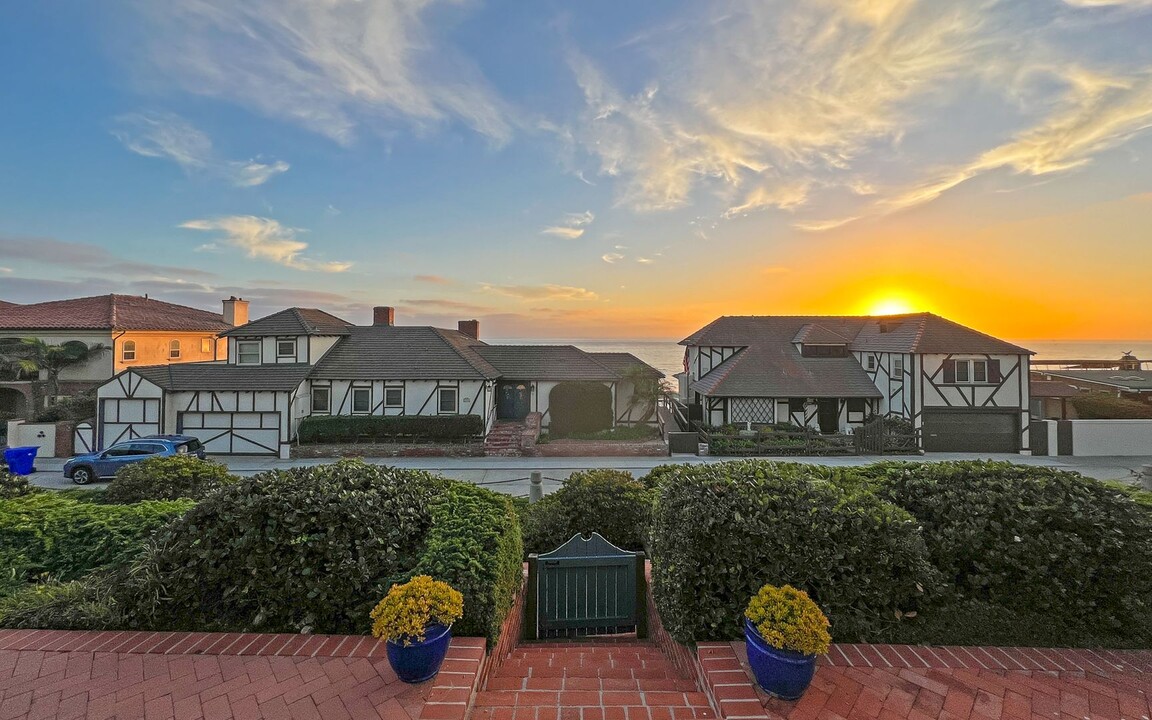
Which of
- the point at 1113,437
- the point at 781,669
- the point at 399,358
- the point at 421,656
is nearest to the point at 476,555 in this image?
the point at 421,656

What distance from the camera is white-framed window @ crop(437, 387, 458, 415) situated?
71.2 feet

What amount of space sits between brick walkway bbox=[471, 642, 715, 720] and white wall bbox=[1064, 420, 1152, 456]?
2463 centimetres

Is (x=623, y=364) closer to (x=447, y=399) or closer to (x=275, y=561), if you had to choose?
(x=447, y=399)

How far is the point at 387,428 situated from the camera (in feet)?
67.2

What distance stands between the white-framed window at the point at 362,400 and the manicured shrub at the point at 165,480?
41.9 ft

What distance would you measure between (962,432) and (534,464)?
18382 millimetres

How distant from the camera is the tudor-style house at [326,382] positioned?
19.9 metres

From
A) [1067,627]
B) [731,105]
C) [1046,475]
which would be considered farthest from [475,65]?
[1067,627]

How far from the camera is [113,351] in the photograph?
25766 millimetres

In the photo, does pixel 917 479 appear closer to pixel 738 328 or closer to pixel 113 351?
pixel 738 328

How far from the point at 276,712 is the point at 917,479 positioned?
21.3 feet

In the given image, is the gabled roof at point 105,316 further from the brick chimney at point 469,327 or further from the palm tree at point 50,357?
the brick chimney at point 469,327

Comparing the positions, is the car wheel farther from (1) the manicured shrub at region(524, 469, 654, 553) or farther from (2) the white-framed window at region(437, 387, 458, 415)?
(1) the manicured shrub at region(524, 469, 654, 553)

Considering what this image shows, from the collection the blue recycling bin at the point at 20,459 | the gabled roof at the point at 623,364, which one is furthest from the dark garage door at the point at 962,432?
the blue recycling bin at the point at 20,459
